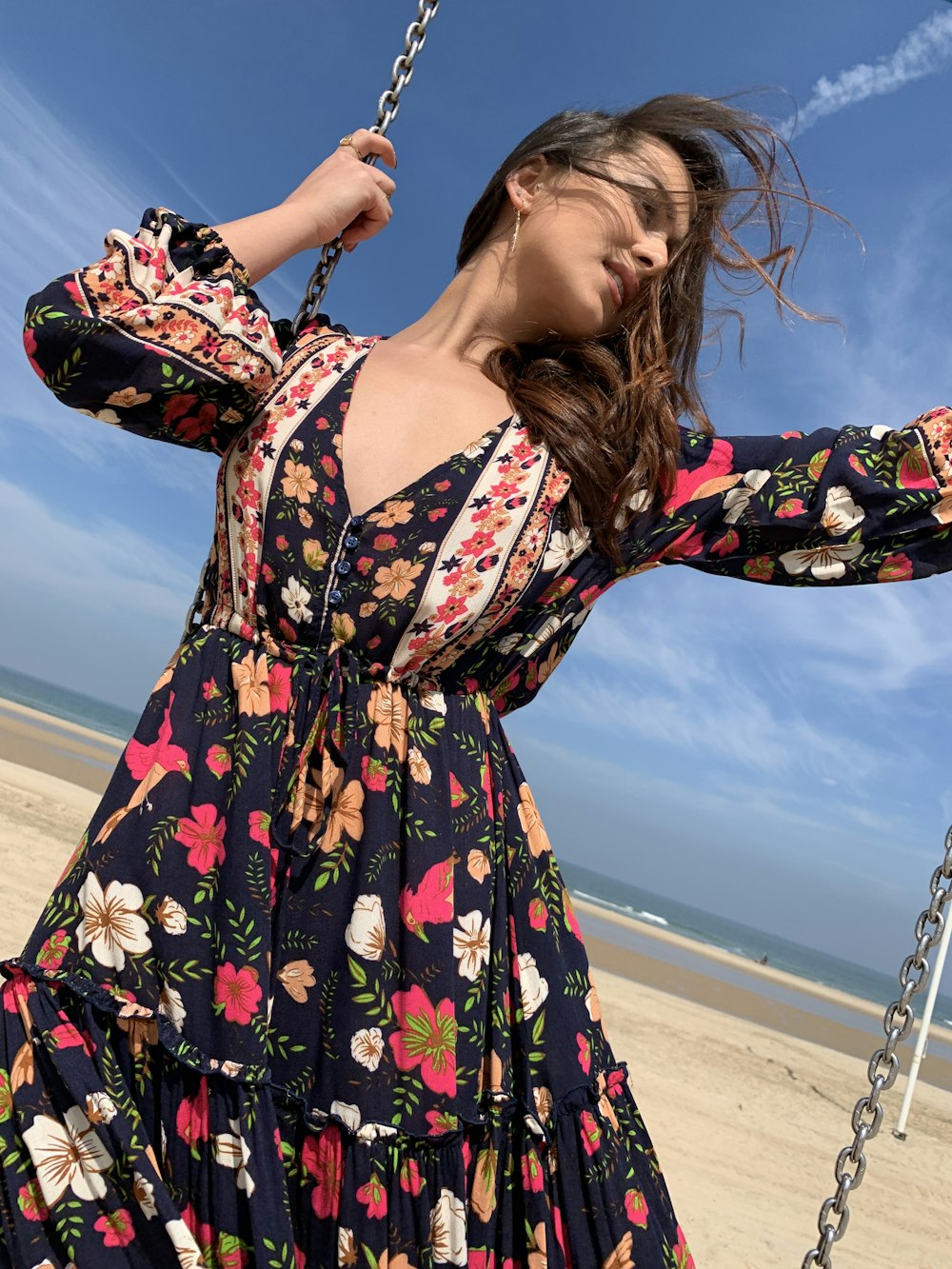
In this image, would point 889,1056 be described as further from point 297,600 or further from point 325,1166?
point 297,600

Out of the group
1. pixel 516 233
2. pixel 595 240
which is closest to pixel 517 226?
pixel 516 233

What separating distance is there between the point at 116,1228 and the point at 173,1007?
0.20 metres

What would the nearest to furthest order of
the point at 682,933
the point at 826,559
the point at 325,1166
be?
the point at 325,1166 → the point at 826,559 → the point at 682,933

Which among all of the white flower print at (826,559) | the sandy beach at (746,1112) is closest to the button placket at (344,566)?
the white flower print at (826,559)

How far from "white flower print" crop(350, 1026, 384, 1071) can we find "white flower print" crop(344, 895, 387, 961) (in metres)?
0.08

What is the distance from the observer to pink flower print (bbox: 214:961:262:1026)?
3.65 feet

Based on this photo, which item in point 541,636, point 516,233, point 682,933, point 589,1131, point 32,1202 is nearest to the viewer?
point 32,1202

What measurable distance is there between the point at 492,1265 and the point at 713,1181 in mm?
4807

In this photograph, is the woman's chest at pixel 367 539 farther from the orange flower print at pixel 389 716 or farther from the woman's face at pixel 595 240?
the woman's face at pixel 595 240

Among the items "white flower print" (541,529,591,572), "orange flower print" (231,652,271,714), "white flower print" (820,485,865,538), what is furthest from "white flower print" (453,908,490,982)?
"white flower print" (820,485,865,538)

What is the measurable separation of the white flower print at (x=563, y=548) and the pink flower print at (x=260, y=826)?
1.54ft

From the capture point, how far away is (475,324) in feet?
5.44

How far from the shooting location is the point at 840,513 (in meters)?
1.50

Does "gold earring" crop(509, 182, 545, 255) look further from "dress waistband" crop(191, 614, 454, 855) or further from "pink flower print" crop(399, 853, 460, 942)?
"pink flower print" crop(399, 853, 460, 942)
